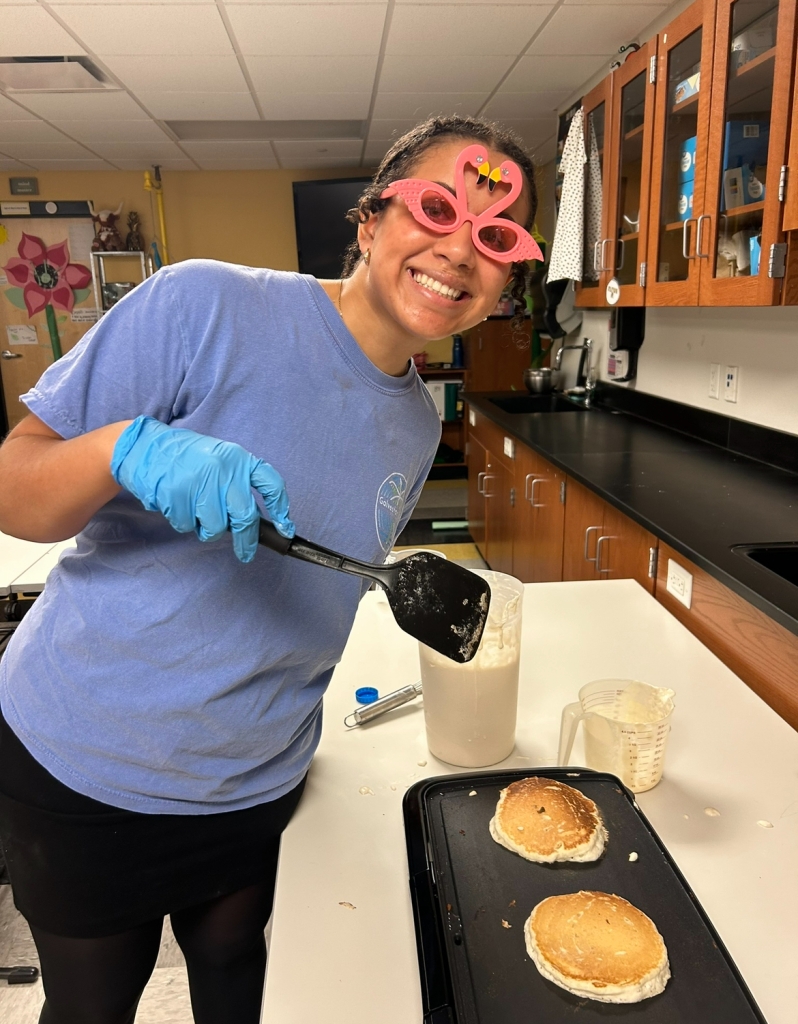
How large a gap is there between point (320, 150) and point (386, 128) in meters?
0.70

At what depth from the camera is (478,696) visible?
3.00ft

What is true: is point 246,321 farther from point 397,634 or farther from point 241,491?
point 397,634

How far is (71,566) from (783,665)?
1064 millimetres

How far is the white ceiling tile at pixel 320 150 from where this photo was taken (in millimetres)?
4750

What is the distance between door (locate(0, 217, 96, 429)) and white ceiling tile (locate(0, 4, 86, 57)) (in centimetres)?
270

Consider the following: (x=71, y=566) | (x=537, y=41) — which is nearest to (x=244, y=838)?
(x=71, y=566)

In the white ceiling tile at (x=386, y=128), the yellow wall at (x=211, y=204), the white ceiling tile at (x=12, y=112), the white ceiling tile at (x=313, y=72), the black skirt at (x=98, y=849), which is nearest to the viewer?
the black skirt at (x=98, y=849)

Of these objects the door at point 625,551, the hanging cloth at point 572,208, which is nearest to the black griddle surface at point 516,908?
the door at point 625,551

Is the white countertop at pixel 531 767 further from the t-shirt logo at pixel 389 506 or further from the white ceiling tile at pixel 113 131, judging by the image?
the white ceiling tile at pixel 113 131

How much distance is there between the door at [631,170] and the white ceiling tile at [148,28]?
5.24 ft

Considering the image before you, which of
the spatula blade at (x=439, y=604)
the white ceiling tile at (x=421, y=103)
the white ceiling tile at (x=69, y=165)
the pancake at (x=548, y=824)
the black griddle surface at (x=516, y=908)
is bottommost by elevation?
the black griddle surface at (x=516, y=908)

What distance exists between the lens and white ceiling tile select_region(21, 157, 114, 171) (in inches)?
201

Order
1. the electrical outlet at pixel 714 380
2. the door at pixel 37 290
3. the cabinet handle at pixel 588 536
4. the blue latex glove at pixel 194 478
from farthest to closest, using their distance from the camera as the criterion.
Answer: the door at pixel 37 290, the electrical outlet at pixel 714 380, the cabinet handle at pixel 588 536, the blue latex glove at pixel 194 478

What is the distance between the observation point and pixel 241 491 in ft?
2.43
